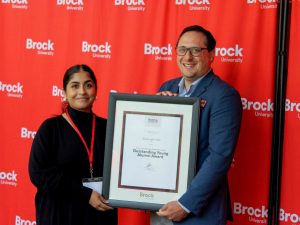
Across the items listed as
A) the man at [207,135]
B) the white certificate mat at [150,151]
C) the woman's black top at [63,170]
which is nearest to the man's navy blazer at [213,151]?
the man at [207,135]

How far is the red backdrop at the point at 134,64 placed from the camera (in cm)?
252

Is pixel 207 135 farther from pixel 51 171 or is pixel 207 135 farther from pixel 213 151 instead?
pixel 51 171

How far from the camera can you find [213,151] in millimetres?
Result: 1752

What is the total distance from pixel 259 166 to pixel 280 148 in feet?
0.55

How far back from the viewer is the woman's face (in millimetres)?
1962

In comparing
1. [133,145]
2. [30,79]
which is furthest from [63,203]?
[30,79]

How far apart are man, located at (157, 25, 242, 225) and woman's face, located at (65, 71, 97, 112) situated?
0.36 metres

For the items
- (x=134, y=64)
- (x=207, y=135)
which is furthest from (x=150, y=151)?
(x=134, y=64)

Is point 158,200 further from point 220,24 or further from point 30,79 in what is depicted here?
point 30,79

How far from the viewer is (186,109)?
1.83m

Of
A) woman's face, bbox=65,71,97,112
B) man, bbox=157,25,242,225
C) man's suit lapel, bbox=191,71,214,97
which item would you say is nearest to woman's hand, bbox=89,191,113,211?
Answer: man, bbox=157,25,242,225

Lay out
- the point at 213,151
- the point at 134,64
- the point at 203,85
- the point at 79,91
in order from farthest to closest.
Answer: the point at 134,64 < the point at 79,91 < the point at 203,85 < the point at 213,151

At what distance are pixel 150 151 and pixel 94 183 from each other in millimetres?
287

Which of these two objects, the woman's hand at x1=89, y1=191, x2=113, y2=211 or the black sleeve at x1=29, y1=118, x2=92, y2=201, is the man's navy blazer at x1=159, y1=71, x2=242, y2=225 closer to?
the woman's hand at x1=89, y1=191, x2=113, y2=211
